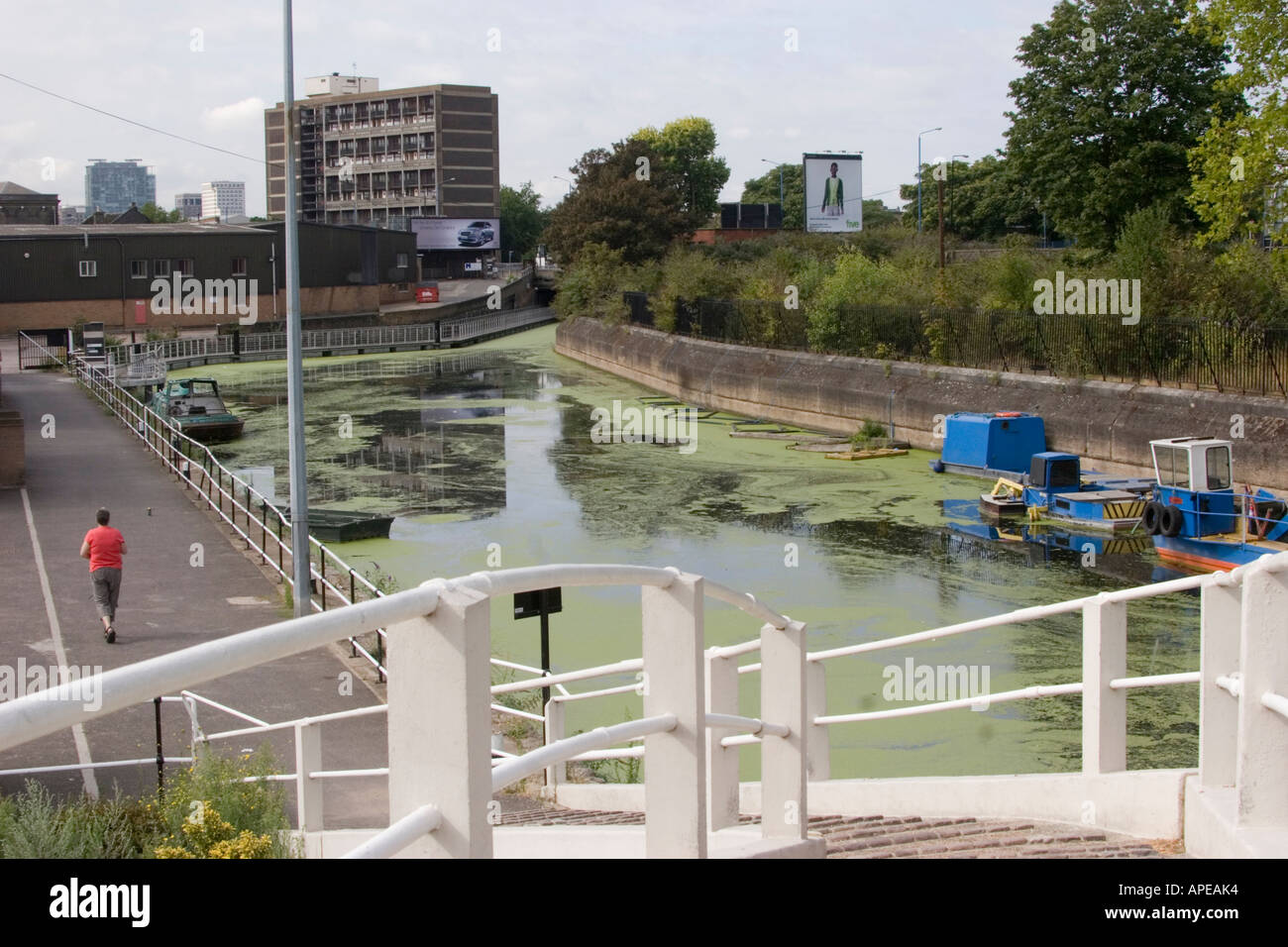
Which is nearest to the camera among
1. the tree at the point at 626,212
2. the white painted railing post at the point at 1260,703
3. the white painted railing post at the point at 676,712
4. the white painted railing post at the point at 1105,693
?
the white painted railing post at the point at 676,712

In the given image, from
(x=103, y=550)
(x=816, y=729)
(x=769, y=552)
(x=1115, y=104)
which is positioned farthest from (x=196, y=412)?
(x=816, y=729)

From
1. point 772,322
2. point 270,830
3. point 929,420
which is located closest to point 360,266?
point 772,322

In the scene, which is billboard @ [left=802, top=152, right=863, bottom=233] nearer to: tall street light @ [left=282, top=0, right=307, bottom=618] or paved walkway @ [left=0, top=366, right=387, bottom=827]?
paved walkway @ [left=0, top=366, right=387, bottom=827]

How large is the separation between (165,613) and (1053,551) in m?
16.1

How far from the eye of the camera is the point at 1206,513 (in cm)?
2530

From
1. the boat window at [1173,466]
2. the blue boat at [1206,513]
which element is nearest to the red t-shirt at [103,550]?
the blue boat at [1206,513]

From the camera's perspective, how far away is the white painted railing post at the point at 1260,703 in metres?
4.07

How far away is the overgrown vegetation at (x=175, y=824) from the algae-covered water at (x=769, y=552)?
757 centimetres

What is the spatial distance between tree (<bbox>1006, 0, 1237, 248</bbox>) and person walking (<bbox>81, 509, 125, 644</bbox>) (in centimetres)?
4332

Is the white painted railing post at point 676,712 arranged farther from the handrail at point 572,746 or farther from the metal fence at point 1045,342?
the metal fence at point 1045,342

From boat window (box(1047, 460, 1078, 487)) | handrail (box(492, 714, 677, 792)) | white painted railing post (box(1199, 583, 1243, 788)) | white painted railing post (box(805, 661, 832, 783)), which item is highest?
handrail (box(492, 714, 677, 792))

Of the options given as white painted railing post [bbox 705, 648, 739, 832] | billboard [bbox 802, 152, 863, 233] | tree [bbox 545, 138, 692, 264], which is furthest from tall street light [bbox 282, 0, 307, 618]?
billboard [bbox 802, 152, 863, 233]

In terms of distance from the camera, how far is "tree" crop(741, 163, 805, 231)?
11775 centimetres

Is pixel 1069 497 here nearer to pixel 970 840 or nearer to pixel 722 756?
pixel 970 840
